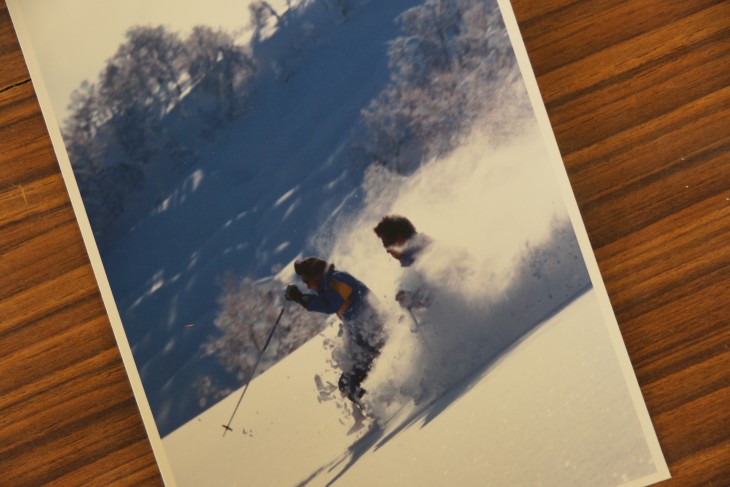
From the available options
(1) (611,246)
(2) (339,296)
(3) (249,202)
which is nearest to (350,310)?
(2) (339,296)

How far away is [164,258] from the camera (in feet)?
1.87

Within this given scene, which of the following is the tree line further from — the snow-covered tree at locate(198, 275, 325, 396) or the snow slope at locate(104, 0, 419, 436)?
the snow-covered tree at locate(198, 275, 325, 396)

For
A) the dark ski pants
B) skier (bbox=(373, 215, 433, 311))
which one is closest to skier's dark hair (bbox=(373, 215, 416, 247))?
skier (bbox=(373, 215, 433, 311))

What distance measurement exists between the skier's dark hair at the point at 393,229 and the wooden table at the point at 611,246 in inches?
6.1

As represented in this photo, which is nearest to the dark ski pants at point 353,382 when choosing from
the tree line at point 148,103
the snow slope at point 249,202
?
the snow slope at point 249,202

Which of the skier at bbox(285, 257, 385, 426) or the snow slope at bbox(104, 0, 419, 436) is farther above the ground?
the snow slope at bbox(104, 0, 419, 436)

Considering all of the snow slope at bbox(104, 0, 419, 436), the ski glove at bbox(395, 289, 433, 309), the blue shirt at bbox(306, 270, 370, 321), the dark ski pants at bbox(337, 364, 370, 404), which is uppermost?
the snow slope at bbox(104, 0, 419, 436)

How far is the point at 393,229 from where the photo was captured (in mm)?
564

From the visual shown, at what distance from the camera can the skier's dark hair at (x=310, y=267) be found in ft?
1.84

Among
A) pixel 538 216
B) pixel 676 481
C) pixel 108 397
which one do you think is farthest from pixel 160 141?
pixel 676 481

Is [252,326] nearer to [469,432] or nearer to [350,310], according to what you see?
[350,310]

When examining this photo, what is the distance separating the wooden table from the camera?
555 millimetres

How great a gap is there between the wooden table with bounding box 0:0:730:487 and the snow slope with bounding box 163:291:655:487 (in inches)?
1.4

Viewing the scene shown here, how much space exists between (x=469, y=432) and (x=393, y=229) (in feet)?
0.63
